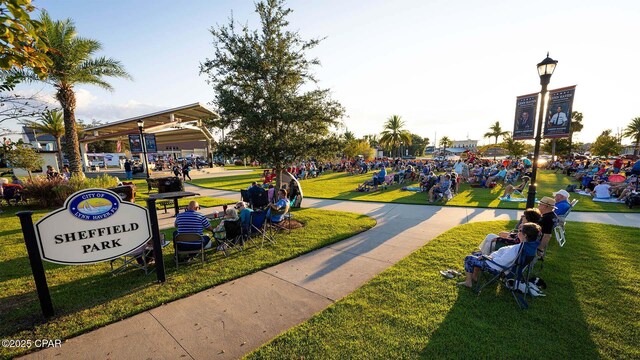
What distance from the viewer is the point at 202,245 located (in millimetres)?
5465

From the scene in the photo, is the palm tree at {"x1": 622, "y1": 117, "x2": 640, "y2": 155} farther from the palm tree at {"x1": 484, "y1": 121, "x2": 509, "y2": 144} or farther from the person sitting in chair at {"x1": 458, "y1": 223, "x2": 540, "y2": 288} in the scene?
the person sitting in chair at {"x1": 458, "y1": 223, "x2": 540, "y2": 288}

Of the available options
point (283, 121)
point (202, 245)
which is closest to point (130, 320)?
point (202, 245)

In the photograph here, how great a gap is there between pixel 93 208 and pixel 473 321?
6072mm

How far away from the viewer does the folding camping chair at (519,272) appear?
3996mm

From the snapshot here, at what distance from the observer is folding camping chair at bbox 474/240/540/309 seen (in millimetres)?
3996

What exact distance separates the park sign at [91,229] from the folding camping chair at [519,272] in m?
6.00

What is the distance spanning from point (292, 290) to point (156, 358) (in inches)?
82.7

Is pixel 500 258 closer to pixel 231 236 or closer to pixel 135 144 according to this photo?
pixel 231 236

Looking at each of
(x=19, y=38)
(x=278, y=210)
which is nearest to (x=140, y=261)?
(x=278, y=210)

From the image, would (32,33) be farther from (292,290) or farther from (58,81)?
(58,81)

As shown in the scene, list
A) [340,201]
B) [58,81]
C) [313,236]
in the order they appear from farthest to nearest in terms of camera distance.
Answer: [58,81] < [340,201] < [313,236]

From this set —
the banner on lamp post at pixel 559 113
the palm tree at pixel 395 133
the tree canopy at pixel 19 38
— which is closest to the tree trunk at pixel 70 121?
the tree canopy at pixel 19 38

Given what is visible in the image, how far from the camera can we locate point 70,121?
612 inches

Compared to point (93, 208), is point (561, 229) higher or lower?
lower
